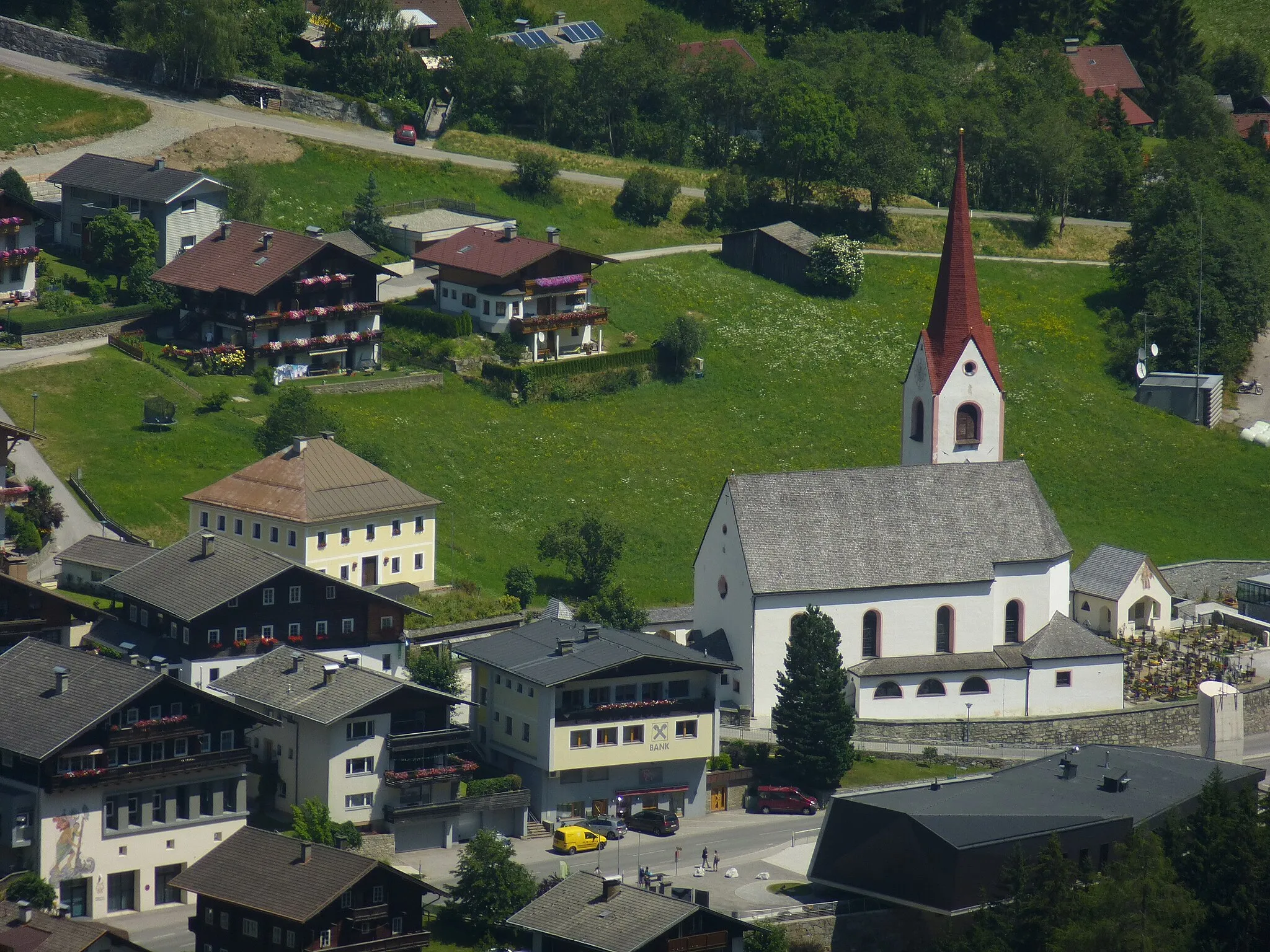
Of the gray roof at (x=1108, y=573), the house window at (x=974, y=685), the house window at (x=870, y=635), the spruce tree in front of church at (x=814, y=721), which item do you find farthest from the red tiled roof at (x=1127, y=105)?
the spruce tree in front of church at (x=814, y=721)

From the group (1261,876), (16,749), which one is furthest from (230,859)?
(1261,876)

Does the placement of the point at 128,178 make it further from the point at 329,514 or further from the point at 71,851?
the point at 71,851

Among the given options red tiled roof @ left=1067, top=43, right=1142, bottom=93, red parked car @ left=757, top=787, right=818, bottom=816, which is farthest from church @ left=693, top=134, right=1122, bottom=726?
red tiled roof @ left=1067, top=43, right=1142, bottom=93

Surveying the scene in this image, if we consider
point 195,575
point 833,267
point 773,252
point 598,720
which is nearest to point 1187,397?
point 833,267

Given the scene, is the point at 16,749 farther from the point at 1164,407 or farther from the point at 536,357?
the point at 1164,407

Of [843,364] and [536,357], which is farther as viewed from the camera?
[843,364]

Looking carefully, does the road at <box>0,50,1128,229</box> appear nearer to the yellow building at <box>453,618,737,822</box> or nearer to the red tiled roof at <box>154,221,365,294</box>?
the red tiled roof at <box>154,221,365,294</box>

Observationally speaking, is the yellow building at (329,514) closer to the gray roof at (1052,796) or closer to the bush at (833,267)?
the gray roof at (1052,796)
